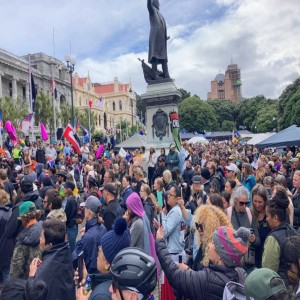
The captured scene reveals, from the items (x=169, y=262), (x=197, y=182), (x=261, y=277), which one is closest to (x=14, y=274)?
(x=169, y=262)

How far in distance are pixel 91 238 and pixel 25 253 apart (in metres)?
0.72

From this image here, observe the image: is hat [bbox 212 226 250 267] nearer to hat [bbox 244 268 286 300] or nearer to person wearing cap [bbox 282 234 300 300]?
person wearing cap [bbox 282 234 300 300]

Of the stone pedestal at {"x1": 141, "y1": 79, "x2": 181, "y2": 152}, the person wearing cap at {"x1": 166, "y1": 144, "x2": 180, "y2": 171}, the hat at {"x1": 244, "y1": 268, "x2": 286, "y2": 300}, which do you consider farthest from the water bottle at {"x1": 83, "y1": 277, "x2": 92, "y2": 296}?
the stone pedestal at {"x1": 141, "y1": 79, "x2": 181, "y2": 152}

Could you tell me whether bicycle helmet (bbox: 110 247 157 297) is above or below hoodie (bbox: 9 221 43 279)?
above

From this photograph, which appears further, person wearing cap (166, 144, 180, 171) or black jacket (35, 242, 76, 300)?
person wearing cap (166, 144, 180, 171)

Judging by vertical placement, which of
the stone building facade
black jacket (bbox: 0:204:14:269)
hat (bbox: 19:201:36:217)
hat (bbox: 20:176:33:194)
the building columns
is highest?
the stone building facade

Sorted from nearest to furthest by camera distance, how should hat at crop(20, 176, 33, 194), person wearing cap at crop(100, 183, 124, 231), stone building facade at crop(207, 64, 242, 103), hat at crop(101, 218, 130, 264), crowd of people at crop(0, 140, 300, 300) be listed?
crowd of people at crop(0, 140, 300, 300), hat at crop(101, 218, 130, 264), person wearing cap at crop(100, 183, 124, 231), hat at crop(20, 176, 33, 194), stone building facade at crop(207, 64, 242, 103)

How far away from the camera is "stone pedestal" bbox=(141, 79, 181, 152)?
17.3 m

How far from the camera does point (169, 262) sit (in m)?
2.97

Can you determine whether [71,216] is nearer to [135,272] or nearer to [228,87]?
[135,272]

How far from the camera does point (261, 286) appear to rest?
2.15 metres

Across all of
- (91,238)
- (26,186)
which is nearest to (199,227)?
(91,238)

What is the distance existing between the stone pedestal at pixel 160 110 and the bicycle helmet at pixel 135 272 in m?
14.9

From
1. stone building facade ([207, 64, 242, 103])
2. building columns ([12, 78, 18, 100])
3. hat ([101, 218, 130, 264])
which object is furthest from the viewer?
stone building facade ([207, 64, 242, 103])
